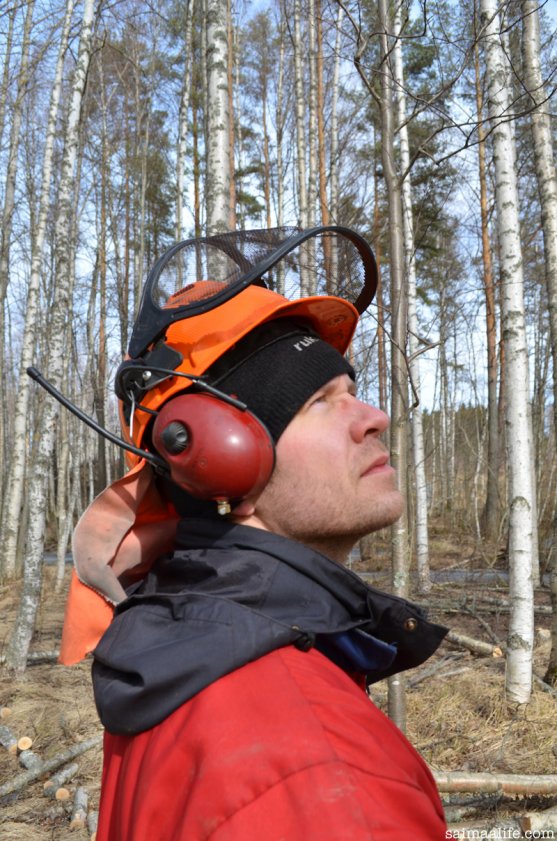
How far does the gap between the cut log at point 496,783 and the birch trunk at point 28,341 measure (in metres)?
8.69

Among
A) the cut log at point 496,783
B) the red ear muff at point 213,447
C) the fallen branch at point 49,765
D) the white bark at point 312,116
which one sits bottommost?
the fallen branch at point 49,765

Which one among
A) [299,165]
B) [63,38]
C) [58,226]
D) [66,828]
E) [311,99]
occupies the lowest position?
[66,828]

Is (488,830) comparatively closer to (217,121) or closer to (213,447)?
(213,447)

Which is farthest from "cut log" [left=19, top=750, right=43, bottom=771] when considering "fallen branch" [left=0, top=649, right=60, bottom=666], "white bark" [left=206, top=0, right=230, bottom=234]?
"white bark" [left=206, top=0, right=230, bottom=234]

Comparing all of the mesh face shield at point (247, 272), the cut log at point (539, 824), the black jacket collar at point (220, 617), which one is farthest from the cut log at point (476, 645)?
the black jacket collar at point (220, 617)

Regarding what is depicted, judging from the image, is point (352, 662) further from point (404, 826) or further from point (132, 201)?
point (132, 201)

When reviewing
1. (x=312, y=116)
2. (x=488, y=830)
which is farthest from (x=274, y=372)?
(x=312, y=116)

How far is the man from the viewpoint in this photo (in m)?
0.75

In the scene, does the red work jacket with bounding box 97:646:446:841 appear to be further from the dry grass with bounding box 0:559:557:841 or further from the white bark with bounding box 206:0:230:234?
the white bark with bounding box 206:0:230:234

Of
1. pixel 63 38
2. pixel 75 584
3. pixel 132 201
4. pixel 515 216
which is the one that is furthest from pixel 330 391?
pixel 132 201

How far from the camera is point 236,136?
18625mm

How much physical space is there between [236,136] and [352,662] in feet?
64.2

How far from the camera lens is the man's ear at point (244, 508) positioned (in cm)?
125

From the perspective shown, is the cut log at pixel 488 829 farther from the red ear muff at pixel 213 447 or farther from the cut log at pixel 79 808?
the red ear muff at pixel 213 447
